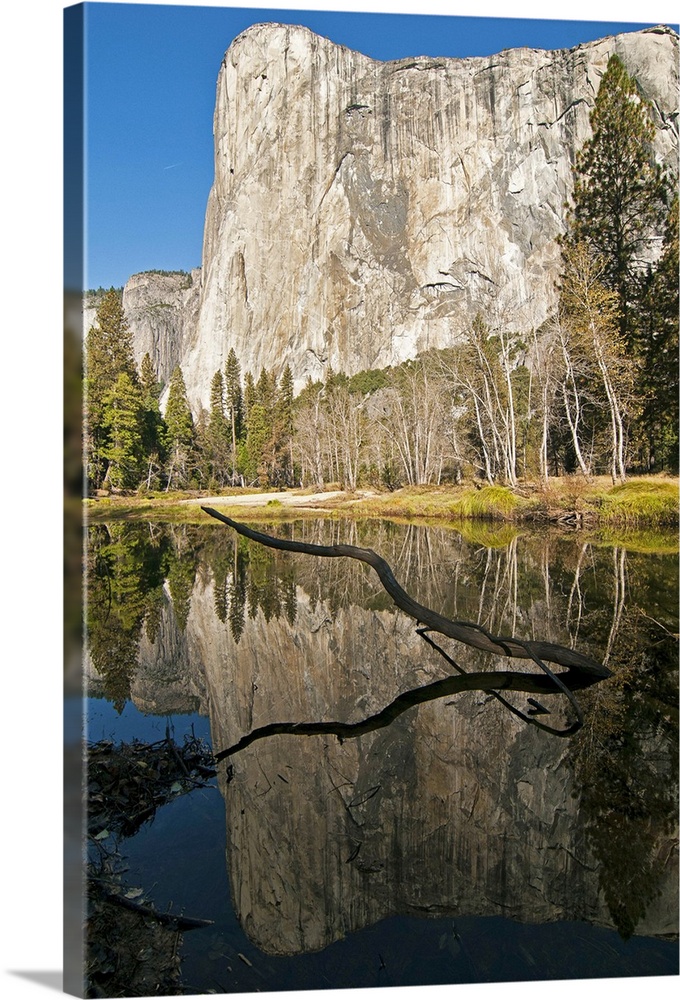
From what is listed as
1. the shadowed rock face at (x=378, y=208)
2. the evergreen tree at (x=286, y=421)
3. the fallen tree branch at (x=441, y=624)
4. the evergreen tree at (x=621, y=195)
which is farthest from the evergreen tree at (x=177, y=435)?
the evergreen tree at (x=621, y=195)

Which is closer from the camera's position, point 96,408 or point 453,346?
point 96,408

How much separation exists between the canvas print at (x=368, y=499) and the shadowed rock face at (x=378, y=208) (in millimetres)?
21

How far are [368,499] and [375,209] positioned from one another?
6.10ft

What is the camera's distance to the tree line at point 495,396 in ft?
14.5

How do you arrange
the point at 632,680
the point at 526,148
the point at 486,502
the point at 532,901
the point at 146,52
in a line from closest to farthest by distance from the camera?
the point at 532,901
the point at 146,52
the point at 632,680
the point at 526,148
the point at 486,502

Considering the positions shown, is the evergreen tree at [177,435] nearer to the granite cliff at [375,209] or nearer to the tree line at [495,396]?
the tree line at [495,396]

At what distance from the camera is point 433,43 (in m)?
3.60

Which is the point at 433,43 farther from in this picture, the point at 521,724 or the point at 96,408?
the point at 521,724

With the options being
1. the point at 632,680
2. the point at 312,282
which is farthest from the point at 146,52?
the point at 632,680

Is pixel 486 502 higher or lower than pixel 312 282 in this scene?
lower

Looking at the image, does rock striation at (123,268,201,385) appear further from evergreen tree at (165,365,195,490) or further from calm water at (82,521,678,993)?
calm water at (82,521,678,993)

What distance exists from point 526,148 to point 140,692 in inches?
146

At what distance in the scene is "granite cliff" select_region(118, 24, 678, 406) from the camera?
179 inches

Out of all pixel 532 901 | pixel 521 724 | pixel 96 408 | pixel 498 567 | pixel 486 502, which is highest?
pixel 96 408
